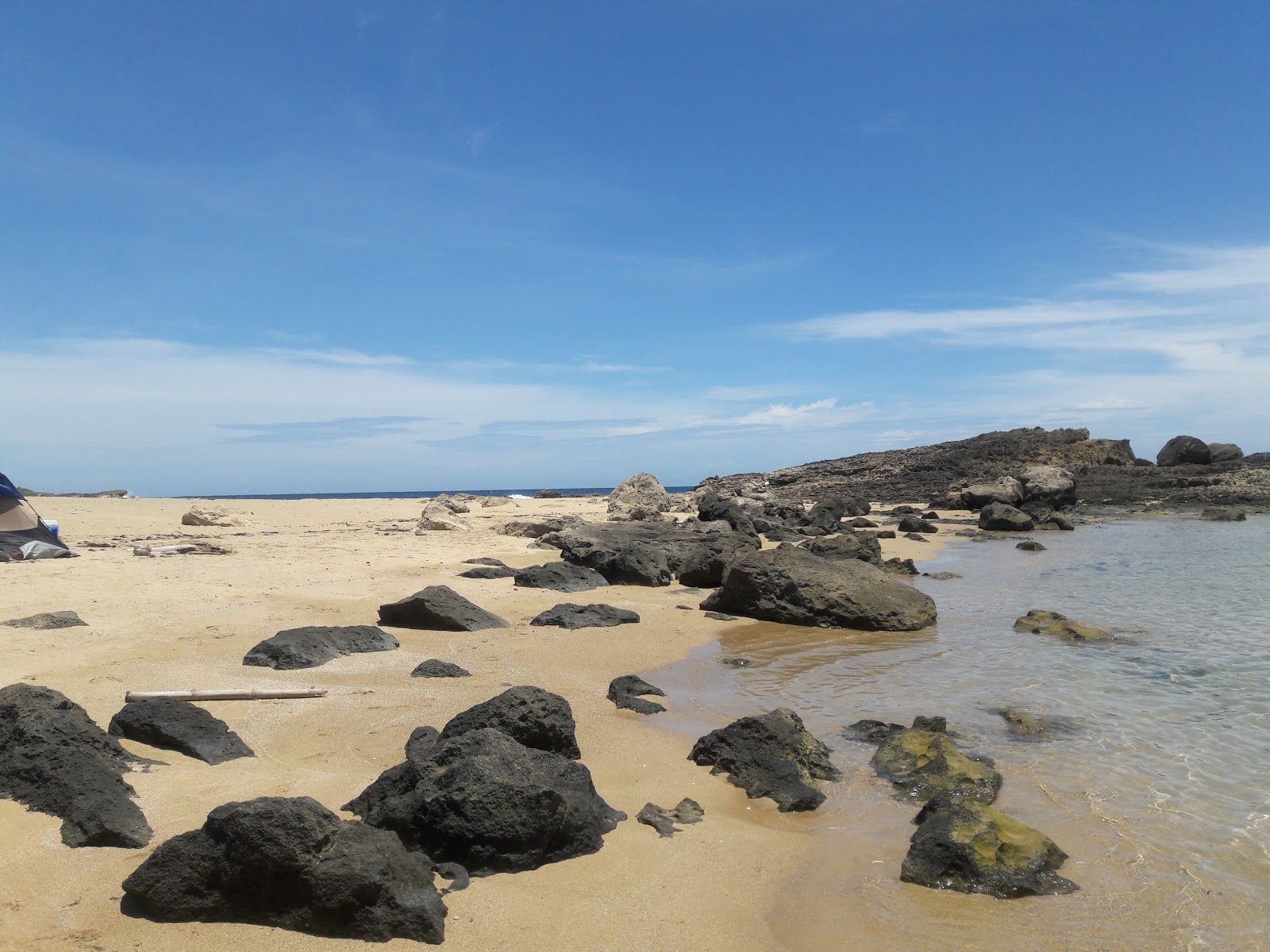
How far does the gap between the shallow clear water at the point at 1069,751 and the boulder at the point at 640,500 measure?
12.2 metres

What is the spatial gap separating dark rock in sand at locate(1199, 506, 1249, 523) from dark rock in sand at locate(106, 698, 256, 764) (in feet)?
91.2

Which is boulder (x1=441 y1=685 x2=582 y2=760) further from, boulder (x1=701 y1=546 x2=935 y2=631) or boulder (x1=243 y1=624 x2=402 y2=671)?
boulder (x1=701 y1=546 x2=935 y2=631)

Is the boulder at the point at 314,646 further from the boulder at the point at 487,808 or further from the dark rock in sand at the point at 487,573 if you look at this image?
the dark rock in sand at the point at 487,573

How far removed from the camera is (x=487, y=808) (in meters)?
3.78

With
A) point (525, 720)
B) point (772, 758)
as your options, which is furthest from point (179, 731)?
point (772, 758)

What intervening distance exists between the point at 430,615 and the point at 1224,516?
25.6 m

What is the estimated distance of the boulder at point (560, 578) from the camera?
1174 cm

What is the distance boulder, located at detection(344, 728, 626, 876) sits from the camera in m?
3.76

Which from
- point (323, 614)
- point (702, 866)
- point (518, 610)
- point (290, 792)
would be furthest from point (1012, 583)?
point (290, 792)

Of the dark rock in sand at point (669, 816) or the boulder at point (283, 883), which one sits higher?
the boulder at point (283, 883)

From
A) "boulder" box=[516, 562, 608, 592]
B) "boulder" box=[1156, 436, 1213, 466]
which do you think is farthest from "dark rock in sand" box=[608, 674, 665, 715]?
"boulder" box=[1156, 436, 1213, 466]

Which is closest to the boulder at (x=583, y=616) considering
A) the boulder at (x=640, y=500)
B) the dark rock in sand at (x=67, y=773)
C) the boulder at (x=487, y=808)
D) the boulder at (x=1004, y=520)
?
the boulder at (x=487, y=808)

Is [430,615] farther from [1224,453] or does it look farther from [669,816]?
[1224,453]

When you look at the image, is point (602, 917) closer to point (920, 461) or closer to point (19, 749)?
point (19, 749)
